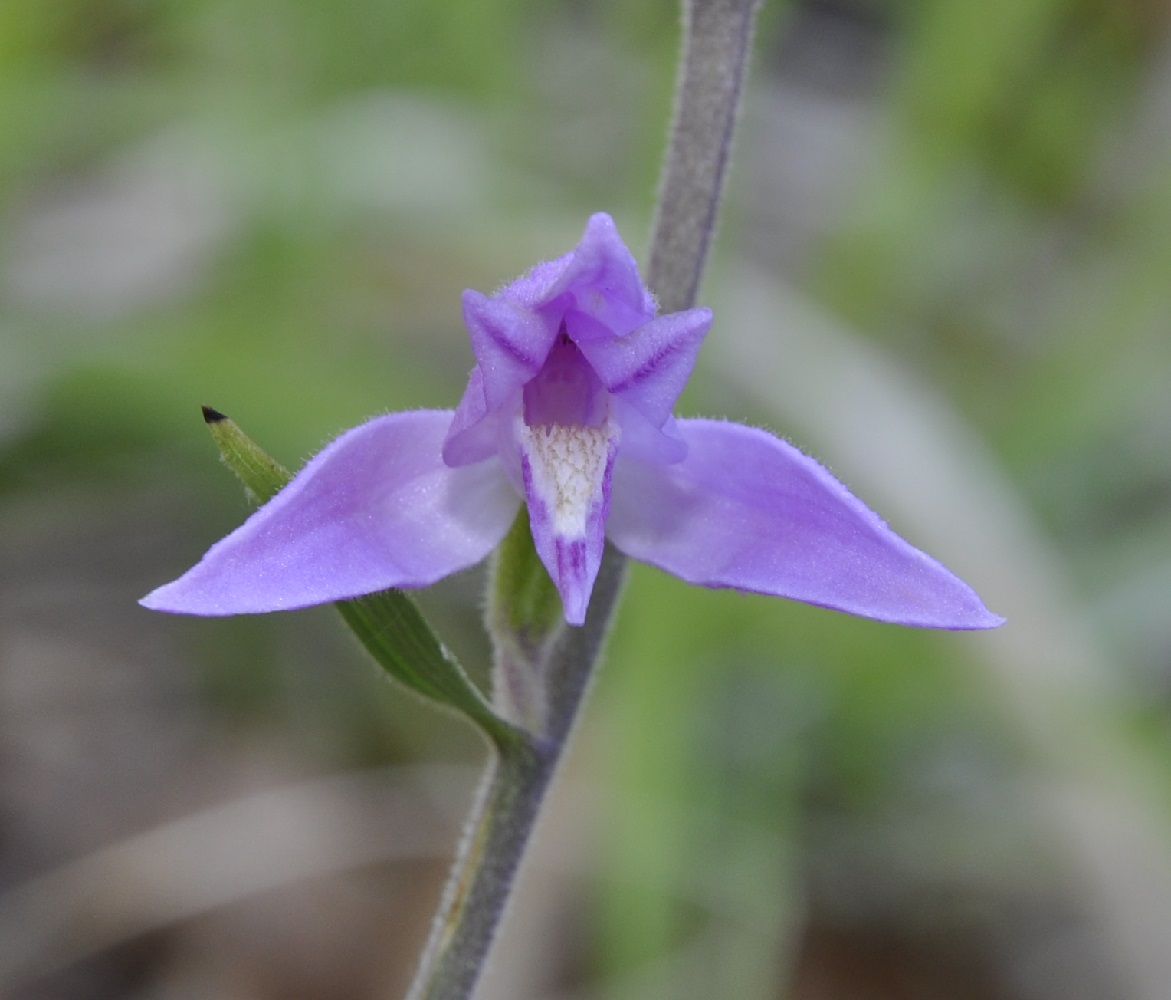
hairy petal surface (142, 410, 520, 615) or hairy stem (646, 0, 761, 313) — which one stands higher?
hairy stem (646, 0, 761, 313)

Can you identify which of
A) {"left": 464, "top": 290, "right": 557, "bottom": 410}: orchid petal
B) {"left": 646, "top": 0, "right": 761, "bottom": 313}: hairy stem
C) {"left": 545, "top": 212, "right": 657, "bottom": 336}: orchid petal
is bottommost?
{"left": 464, "top": 290, "right": 557, "bottom": 410}: orchid petal

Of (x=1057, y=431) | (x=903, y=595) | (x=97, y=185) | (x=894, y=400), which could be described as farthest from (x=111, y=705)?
(x=903, y=595)

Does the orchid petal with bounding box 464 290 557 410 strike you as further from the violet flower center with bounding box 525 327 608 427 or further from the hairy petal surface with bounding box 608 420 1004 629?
the hairy petal surface with bounding box 608 420 1004 629

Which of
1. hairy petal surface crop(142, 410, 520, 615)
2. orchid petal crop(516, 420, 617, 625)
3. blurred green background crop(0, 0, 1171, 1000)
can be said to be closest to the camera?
hairy petal surface crop(142, 410, 520, 615)

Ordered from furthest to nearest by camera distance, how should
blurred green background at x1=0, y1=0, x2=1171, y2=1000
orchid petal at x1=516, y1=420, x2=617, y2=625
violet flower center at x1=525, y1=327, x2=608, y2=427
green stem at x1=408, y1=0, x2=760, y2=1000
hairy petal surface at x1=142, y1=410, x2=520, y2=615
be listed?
blurred green background at x1=0, y1=0, x2=1171, y2=1000
green stem at x1=408, y1=0, x2=760, y2=1000
violet flower center at x1=525, y1=327, x2=608, y2=427
orchid petal at x1=516, y1=420, x2=617, y2=625
hairy petal surface at x1=142, y1=410, x2=520, y2=615

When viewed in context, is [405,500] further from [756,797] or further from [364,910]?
[364,910]

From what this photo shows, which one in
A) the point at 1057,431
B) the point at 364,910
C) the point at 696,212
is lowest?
the point at 364,910

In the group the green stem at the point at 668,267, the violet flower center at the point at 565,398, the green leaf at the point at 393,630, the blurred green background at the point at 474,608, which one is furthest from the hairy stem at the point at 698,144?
the blurred green background at the point at 474,608

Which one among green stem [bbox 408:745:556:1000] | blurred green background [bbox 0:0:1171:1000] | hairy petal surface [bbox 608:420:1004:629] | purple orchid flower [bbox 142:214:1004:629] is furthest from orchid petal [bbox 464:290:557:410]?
blurred green background [bbox 0:0:1171:1000]
